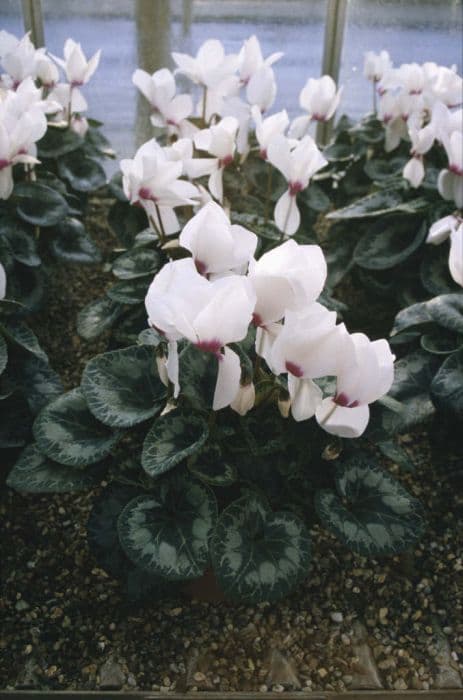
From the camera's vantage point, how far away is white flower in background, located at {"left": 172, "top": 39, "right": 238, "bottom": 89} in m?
1.88

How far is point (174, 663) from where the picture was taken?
52.3 inches

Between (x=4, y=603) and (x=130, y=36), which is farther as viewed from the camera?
(x=130, y=36)

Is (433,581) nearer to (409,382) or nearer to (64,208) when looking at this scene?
(409,382)

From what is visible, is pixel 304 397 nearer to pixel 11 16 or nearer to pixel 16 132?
pixel 16 132

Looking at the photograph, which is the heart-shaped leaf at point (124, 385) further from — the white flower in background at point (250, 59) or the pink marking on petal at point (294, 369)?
the white flower in background at point (250, 59)

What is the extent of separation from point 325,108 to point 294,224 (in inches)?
21.5

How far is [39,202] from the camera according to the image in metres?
1.93

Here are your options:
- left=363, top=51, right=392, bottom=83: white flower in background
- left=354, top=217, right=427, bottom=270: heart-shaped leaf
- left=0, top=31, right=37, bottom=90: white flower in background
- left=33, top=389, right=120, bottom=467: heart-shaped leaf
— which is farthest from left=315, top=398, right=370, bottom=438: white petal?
left=363, top=51, right=392, bottom=83: white flower in background

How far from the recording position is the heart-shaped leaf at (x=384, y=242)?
6.68 ft

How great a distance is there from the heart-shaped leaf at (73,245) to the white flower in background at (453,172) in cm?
91

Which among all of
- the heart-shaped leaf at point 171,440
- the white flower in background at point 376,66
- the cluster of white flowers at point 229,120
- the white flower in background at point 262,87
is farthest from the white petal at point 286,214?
the white flower in background at point 376,66

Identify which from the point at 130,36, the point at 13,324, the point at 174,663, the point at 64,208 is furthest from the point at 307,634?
the point at 130,36

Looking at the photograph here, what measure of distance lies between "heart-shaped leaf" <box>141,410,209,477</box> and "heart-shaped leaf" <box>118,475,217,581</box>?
0.21 ft

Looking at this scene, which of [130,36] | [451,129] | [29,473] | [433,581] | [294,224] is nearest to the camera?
[29,473]
